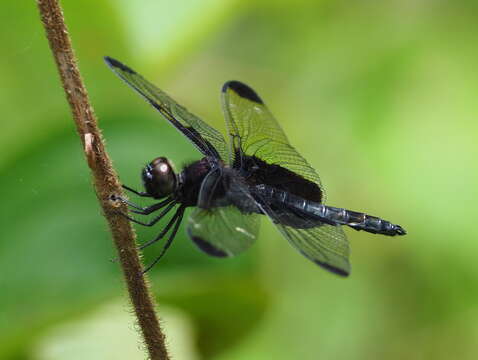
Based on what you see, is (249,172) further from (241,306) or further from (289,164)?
(241,306)

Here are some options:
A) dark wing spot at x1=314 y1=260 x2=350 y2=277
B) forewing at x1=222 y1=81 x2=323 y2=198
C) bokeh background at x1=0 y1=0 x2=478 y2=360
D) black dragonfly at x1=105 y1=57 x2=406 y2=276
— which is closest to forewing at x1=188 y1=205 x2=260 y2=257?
black dragonfly at x1=105 y1=57 x2=406 y2=276

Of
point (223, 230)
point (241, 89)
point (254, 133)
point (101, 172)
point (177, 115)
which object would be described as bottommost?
point (101, 172)

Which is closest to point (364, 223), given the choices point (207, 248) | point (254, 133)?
point (254, 133)

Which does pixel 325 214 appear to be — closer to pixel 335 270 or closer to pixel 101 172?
pixel 335 270

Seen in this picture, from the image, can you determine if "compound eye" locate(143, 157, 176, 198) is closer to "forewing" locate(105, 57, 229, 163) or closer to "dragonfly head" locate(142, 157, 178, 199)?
"dragonfly head" locate(142, 157, 178, 199)

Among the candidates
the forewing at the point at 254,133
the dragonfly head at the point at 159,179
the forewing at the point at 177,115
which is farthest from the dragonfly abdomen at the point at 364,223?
the dragonfly head at the point at 159,179

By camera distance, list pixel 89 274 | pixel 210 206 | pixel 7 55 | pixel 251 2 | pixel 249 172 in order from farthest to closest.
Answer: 1. pixel 251 2
2. pixel 7 55
3. pixel 89 274
4. pixel 249 172
5. pixel 210 206

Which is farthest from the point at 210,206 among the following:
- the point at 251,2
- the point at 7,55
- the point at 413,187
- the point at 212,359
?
the point at 251,2
